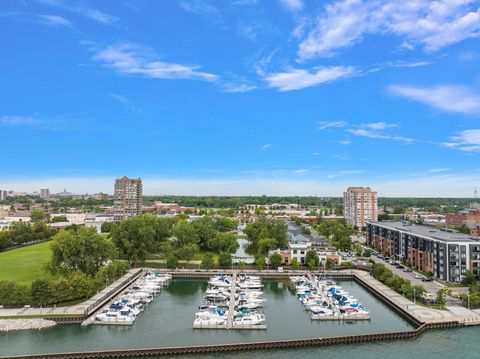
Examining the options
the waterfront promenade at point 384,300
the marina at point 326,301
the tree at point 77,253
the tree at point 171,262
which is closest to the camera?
the waterfront promenade at point 384,300

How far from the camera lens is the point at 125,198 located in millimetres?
84812

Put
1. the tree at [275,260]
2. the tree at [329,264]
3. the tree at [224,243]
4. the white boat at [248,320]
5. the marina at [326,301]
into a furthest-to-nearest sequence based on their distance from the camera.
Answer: the tree at [224,243] < the tree at [275,260] < the tree at [329,264] < the marina at [326,301] < the white boat at [248,320]

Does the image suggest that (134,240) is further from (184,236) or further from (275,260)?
(275,260)

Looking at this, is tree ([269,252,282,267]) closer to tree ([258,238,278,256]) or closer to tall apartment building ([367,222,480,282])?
tree ([258,238,278,256])

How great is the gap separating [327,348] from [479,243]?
2097 cm

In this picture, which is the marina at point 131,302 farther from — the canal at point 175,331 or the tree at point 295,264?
the tree at point 295,264

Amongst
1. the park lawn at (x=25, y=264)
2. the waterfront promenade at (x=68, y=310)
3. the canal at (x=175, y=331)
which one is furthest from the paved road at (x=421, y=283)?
the park lawn at (x=25, y=264)

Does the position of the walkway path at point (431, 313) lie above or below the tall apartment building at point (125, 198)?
below

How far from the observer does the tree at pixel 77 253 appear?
1351 inches

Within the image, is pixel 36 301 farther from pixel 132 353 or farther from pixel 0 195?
pixel 0 195

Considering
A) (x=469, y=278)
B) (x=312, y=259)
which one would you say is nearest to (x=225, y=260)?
(x=312, y=259)

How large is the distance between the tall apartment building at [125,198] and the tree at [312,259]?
50.8 meters

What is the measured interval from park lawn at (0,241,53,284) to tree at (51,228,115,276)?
7.40 ft

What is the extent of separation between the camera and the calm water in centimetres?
2239
